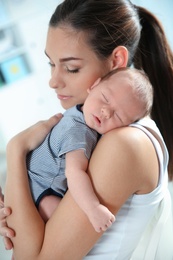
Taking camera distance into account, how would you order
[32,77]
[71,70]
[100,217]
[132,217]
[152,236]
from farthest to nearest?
[32,77], [152,236], [71,70], [132,217], [100,217]

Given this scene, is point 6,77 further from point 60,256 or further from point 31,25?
point 60,256

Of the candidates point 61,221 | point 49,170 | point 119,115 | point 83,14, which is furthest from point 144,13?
point 61,221

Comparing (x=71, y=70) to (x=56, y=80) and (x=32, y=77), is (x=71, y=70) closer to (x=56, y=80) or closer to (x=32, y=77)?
(x=56, y=80)

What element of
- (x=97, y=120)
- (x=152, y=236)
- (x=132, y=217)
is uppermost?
(x=97, y=120)

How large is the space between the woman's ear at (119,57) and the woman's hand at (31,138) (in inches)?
9.9

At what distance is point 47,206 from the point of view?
0.92 m

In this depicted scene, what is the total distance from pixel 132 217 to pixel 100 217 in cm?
14

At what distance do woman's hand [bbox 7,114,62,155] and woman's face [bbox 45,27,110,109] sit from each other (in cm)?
12

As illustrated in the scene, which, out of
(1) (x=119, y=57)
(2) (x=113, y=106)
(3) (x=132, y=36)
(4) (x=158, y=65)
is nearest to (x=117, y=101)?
(2) (x=113, y=106)

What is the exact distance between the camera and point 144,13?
1177mm

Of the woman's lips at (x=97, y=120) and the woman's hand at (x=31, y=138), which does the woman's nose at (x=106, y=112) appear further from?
the woman's hand at (x=31, y=138)

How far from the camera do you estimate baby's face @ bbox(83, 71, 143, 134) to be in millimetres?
894

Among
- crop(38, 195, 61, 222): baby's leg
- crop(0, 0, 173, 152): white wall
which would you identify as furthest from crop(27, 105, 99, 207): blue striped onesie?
crop(0, 0, 173, 152): white wall

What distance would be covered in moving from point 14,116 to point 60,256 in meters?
1.75
